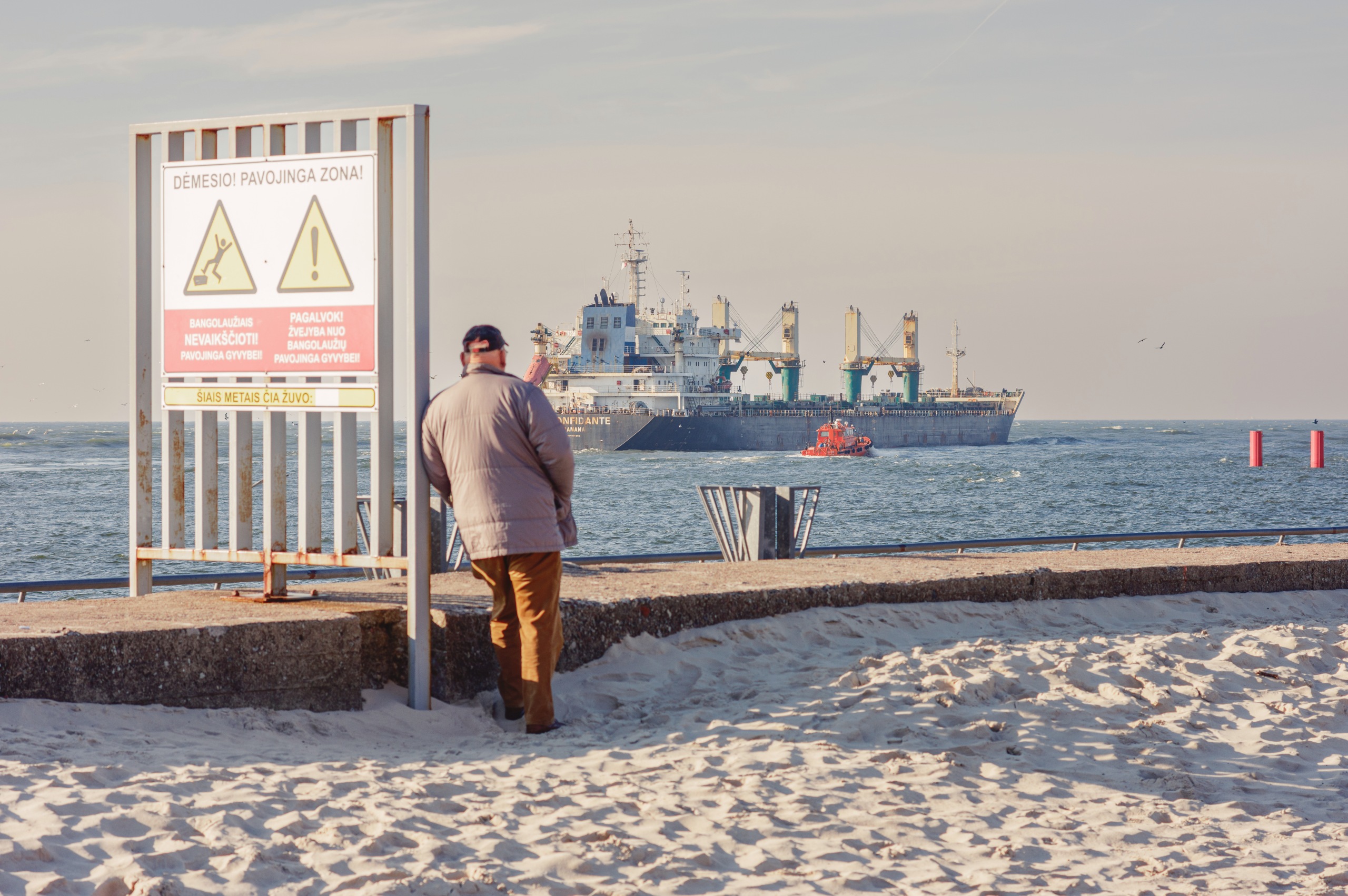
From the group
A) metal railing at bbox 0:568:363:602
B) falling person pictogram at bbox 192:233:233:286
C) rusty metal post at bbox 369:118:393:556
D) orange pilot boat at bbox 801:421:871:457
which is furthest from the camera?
orange pilot boat at bbox 801:421:871:457

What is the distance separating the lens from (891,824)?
3154 millimetres

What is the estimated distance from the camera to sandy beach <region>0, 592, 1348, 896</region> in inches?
106

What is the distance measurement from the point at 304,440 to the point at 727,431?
71.4m

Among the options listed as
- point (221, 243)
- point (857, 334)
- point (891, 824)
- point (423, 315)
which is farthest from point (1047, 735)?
point (857, 334)

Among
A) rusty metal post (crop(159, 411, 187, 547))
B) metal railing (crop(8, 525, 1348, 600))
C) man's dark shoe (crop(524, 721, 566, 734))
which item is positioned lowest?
man's dark shoe (crop(524, 721, 566, 734))

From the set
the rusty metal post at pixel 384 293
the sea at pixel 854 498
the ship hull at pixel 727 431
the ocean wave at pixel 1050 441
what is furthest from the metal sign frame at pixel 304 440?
the ocean wave at pixel 1050 441

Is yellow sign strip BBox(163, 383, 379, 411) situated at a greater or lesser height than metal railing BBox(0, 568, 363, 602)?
greater

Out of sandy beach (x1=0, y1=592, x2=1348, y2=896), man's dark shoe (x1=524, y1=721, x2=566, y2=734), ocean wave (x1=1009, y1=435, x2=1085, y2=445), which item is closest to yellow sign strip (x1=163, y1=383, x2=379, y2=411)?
sandy beach (x1=0, y1=592, x2=1348, y2=896)

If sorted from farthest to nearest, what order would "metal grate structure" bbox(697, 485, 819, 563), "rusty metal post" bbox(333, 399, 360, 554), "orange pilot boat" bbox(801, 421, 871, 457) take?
"orange pilot boat" bbox(801, 421, 871, 457) < "metal grate structure" bbox(697, 485, 819, 563) < "rusty metal post" bbox(333, 399, 360, 554)

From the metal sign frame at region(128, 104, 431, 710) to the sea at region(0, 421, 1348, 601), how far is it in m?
6.89

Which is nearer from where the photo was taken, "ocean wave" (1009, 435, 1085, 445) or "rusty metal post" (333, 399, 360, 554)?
"rusty metal post" (333, 399, 360, 554)

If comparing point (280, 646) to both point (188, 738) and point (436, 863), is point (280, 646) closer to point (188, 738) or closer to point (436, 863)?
point (188, 738)

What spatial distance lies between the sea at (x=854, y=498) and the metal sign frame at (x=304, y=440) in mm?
6892

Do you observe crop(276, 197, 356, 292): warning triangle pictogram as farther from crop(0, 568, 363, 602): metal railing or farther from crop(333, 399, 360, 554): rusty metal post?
crop(0, 568, 363, 602): metal railing
